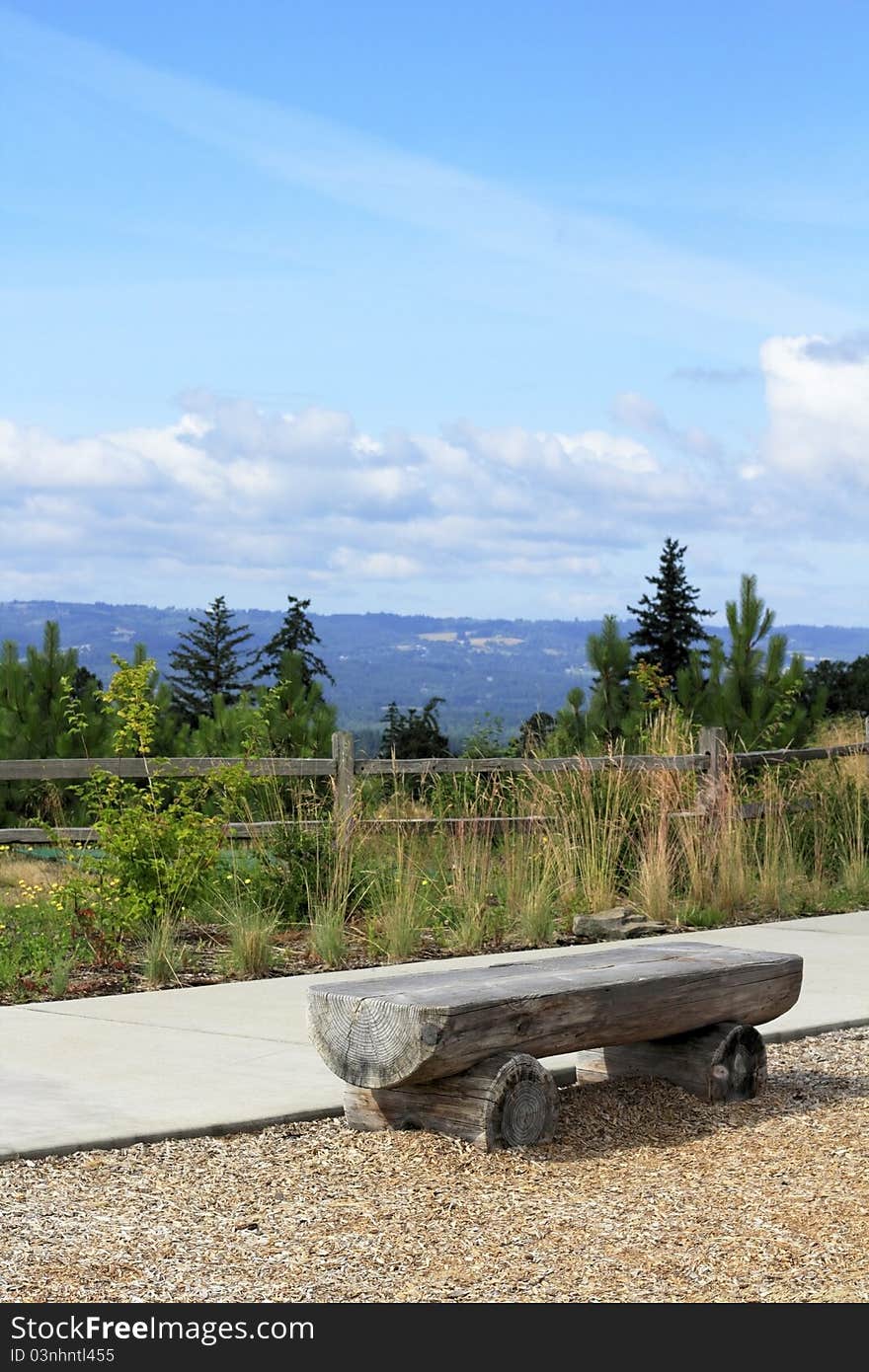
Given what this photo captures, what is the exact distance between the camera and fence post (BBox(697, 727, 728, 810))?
42.7ft

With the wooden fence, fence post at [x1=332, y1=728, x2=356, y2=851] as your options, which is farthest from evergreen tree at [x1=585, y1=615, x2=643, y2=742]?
fence post at [x1=332, y1=728, x2=356, y2=851]

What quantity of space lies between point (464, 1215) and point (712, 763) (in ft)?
28.7

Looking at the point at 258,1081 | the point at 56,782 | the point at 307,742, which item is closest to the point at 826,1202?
the point at 258,1081

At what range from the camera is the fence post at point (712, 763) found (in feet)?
42.7

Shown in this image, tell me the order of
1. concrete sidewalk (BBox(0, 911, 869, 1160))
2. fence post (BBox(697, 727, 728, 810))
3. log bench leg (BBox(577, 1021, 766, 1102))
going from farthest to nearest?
fence post (BBox(697, 727, 728, 810)) → log bench leg (BBox(577, 1021, 766, 1102)) → concrete sidewalk (BBox(0, 911, 869, 1160))

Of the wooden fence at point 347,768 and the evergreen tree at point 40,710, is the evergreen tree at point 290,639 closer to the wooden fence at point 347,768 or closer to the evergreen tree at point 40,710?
the evergreen tree at point 40,710

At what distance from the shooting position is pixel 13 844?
51.2 ft

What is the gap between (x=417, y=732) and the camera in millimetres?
28266

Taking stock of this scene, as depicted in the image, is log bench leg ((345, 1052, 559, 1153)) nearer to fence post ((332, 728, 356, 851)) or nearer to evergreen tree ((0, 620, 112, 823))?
fence post ((332, 728, 356, 851))

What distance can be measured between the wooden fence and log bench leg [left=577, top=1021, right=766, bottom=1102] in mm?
4348

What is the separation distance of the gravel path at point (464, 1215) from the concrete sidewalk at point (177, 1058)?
0.21 metres

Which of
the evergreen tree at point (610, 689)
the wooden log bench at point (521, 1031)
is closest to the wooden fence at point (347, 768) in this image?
the wooden log bench at point (521, 1031)

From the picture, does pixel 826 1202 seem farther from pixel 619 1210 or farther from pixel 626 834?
pixel 626 834
